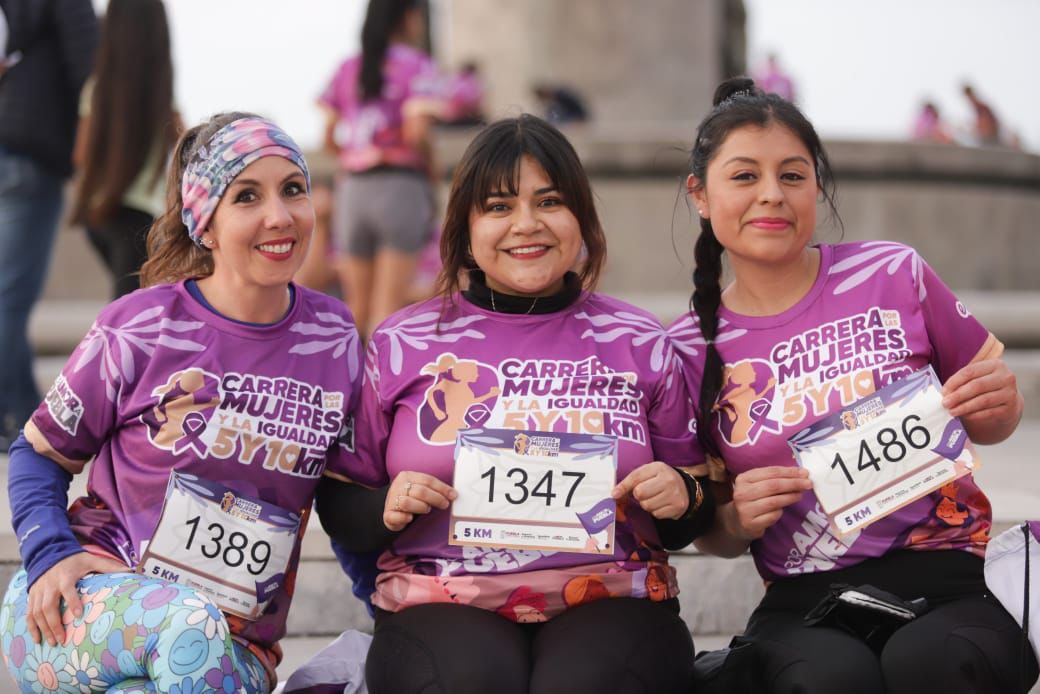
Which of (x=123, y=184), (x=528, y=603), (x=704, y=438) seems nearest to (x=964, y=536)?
(x=704, y=438)

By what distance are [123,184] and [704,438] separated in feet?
8.80

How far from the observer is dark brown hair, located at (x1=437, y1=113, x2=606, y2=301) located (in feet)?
8.73

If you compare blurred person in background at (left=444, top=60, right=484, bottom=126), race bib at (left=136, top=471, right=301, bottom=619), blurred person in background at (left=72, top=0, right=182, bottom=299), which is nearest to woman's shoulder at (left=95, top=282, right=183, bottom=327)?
race bib at (left=136, top=471, right=301, bottom=619)

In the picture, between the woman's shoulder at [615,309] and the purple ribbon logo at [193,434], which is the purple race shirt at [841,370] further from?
the purple ribbon logo at [193,434]

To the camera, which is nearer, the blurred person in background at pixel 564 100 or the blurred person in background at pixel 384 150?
the blurred person in background at pixel 384 150

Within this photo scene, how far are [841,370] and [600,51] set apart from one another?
789 cm

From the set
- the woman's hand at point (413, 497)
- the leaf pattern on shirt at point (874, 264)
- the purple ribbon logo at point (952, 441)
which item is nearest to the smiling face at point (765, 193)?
the leaf pattern on shirt at point (874, 264)

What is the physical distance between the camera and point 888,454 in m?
2.47

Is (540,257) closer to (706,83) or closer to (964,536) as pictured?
(964,536)

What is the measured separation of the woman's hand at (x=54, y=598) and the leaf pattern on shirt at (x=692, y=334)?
1281mm

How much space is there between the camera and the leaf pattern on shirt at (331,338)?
2.70m

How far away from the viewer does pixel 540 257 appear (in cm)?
266

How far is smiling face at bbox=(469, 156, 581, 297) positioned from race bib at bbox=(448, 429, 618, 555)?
1.20ft

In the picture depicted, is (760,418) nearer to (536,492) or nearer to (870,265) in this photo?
(870,265)
